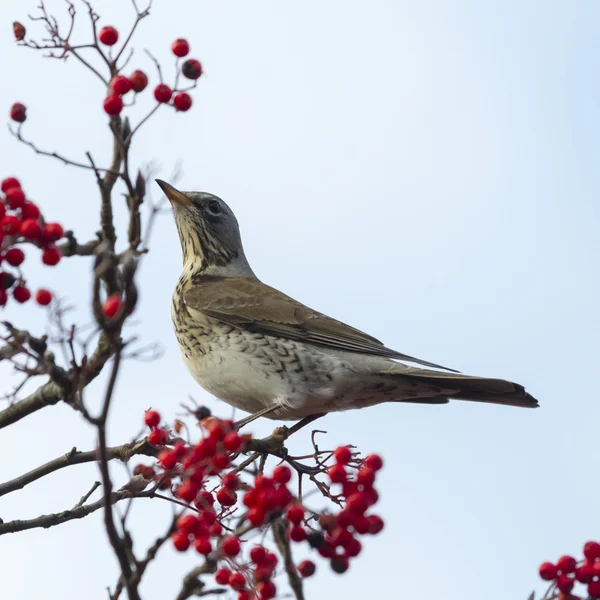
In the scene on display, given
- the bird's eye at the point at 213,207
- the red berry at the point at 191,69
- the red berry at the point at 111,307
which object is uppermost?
the bird's eye at the point at 213,207

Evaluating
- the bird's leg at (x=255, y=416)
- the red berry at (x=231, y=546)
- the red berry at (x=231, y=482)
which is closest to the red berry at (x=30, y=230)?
the red berry at (x=231, y=482)

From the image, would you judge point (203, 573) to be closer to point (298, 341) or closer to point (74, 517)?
point (74, 517)

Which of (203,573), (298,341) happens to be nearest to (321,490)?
(203,573)

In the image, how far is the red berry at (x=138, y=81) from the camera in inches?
140

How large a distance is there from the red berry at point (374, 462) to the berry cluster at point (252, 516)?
135mm

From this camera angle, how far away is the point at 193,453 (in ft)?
11.0

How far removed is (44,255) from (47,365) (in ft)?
1.68

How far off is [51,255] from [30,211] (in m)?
0.18

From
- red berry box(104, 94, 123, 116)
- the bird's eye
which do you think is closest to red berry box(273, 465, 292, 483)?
red berry box(104, 94, 123, 116)

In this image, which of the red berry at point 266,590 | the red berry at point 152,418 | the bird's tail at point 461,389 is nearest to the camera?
the red berry at point 266,590

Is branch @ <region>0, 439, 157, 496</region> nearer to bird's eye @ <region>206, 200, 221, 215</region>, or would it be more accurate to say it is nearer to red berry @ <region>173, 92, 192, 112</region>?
red berry @ <region>173, 92, 192, 112</region>

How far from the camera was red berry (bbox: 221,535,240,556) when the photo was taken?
304 cm

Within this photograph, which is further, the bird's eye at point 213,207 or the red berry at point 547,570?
the bird's eye at point 213,207

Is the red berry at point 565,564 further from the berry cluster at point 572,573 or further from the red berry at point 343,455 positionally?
the red berry at point 343,455
